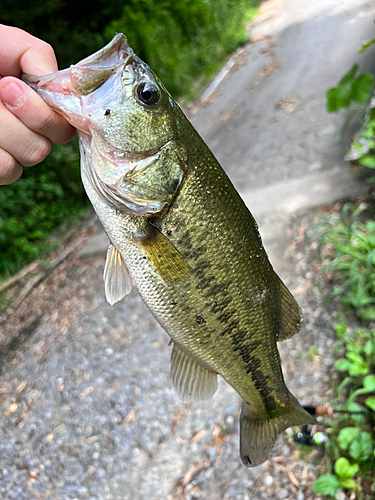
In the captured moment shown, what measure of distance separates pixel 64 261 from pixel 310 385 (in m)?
3.67

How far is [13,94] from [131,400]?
9.43 ft

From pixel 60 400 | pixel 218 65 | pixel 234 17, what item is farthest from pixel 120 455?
pixel 234 17

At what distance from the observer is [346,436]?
2.45 meters

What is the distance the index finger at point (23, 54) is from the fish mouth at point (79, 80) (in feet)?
0.36

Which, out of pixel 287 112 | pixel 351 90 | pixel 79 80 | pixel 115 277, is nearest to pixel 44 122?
pixel 79 80

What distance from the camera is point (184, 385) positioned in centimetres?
172

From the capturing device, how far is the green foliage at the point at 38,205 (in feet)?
16.0

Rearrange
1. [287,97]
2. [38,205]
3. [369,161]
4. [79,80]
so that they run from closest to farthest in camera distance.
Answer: [79,80], [369,161], [38,205], [287,97]

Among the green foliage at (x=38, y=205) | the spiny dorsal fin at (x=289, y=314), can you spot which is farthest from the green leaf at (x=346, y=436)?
the green foliage at (x=38, y=205)

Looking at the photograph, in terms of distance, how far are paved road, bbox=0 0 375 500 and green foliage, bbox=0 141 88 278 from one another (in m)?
0.58

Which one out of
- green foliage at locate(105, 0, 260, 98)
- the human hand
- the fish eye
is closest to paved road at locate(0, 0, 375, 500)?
the human hand

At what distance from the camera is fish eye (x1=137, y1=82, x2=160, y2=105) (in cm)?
138

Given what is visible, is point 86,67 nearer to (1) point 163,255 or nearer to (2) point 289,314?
(1) point 163,255

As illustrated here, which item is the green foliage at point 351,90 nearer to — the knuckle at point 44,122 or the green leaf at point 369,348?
the green leaf at point 369,348
